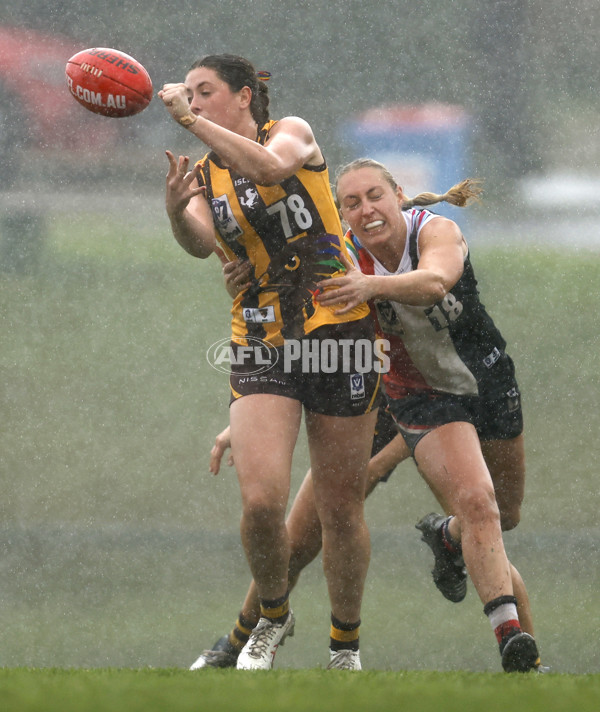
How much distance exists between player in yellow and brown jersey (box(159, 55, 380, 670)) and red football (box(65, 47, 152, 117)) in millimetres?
157

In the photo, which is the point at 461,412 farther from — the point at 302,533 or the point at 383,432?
the point at 383,432

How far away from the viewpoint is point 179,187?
3125mm

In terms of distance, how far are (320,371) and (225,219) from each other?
1.67 feet

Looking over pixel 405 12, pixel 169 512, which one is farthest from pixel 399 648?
pixel 405 12

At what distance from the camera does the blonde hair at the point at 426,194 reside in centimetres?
349

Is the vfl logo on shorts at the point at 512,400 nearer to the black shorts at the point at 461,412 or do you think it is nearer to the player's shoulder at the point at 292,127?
the black shorts at the point at 461,412

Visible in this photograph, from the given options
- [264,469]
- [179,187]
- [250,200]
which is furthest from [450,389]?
[179,187]

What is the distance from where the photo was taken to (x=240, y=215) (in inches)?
129

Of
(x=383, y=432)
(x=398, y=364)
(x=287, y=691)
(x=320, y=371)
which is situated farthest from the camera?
(x=383, y=432)

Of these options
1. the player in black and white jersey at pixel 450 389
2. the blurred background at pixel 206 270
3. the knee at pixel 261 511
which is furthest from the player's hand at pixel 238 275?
the blurred background at pixel 206 270

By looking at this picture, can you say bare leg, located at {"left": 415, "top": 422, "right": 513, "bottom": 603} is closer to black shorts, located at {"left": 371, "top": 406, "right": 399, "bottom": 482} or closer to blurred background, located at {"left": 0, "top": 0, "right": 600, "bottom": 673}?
black shorts, located at {"left": 371, "top": 406, "right": 399, "bottom": 482}

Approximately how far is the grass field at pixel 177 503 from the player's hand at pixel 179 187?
1204 millimetres

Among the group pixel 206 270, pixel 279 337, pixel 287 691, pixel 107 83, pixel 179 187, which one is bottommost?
pixel 287 691

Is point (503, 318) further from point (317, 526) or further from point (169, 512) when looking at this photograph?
point (317, 526)
